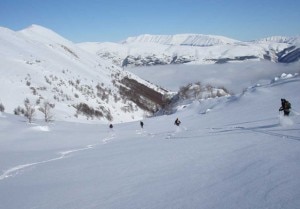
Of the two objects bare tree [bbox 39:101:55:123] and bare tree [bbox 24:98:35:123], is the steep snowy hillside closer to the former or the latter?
bare tree [bbox 24:98:35:123]

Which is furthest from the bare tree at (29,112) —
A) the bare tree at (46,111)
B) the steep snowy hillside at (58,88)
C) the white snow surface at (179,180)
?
the white snow surface at (179,180)

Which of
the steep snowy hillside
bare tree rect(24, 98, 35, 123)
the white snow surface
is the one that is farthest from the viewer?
the steep snowy hillside

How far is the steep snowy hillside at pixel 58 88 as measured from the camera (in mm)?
105000

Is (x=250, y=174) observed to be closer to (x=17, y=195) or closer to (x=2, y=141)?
(x=17, y=195)

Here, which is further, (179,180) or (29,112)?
(29,112)

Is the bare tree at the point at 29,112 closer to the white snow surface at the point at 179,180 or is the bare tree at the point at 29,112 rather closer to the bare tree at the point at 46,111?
the bare tree at the point at 46,111

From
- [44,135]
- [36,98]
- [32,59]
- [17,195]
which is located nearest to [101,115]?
[36,98]

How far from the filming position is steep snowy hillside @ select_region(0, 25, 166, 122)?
105000 mm

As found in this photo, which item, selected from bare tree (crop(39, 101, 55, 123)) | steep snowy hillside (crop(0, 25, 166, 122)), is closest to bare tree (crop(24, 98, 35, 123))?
steep snowy hillside (crop(0, 25, 166, 122))

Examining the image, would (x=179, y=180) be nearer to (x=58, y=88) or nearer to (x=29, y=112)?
(x=29, y=112)

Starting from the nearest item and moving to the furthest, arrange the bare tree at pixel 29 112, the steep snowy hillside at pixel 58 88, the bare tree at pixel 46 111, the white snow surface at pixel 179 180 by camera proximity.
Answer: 1. the white snow surface at pixel 179 180
2. the bare tree at pixel 29 112
3. the bare tree at pixel 46 111
4. the steep snowy hillside at pixel 58 88

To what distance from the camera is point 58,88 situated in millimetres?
126688

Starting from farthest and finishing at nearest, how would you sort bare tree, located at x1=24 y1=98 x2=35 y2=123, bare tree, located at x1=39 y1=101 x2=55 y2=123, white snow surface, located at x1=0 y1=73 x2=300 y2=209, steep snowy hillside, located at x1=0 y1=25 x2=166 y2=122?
steep snowy hillside, located at x1=0 y1=25 x2=166 y2=122
bare tree, located at x1=39 y1=101 x2=55 y2=123
bare tree, located at x1=24 y1=98 x2=35 y2=123
white snow surface, located at x1=0 y1=73 x2=300 y2=209

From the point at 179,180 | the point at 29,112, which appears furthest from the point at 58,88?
the point at 179,180
